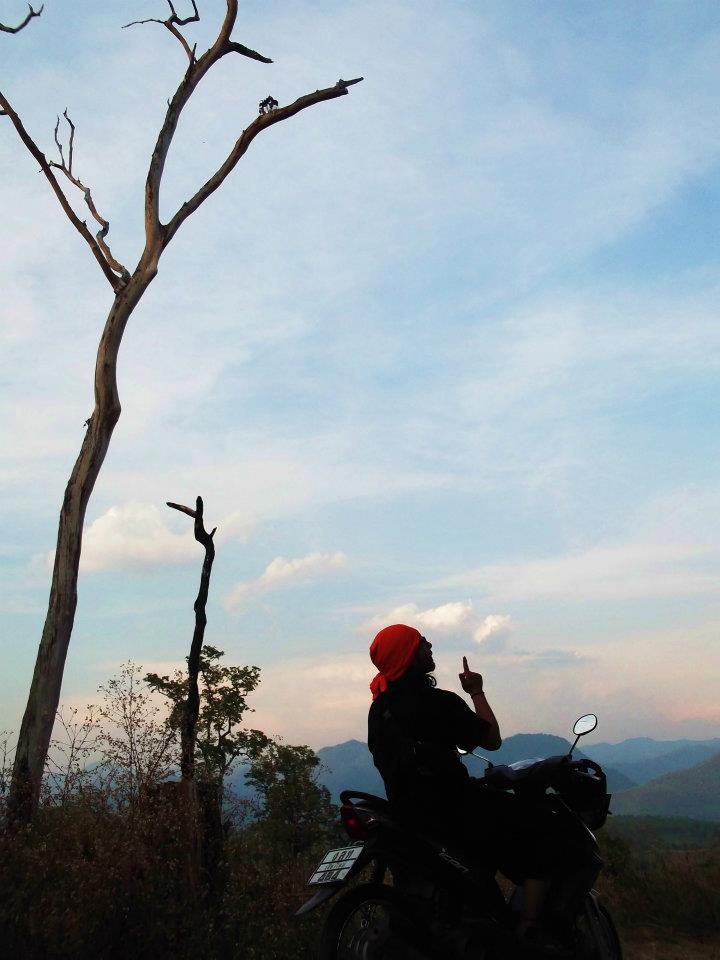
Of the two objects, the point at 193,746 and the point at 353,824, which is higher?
the point at 193,746

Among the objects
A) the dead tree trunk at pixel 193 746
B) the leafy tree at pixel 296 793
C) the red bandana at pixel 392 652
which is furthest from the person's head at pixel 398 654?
the leafy tree at pixel 296 793

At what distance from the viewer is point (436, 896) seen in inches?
166

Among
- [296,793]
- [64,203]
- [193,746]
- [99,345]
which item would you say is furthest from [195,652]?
[296,793]

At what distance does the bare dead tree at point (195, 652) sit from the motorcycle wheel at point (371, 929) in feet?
12.8

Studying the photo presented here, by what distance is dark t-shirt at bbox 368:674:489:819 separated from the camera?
14.1 ft

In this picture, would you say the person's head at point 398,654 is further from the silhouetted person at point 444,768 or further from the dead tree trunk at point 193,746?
the dead tree trunk at point 193,746

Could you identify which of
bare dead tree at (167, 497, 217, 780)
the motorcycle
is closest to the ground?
the motorcycle

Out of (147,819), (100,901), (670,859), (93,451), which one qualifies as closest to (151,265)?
(93,451)

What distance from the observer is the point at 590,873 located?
4.68m

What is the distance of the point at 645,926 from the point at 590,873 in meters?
4.61

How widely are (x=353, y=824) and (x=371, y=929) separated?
47cm

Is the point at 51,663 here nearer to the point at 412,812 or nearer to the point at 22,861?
the point at 22,861

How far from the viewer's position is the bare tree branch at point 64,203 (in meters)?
11.7

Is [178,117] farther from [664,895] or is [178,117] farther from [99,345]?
[664,895]
